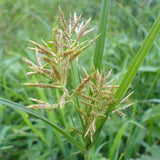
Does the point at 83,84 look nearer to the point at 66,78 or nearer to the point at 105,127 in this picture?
the point at 66,78

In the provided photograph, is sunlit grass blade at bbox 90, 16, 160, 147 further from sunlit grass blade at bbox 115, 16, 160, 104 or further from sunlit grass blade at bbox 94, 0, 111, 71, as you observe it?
sunlit grass blade at bbox 94, 0, 111, 71

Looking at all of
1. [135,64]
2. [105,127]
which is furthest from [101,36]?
[105,127]

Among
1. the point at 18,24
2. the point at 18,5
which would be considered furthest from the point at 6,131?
the point at 18,5

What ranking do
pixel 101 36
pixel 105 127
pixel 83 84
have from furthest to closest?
pixel 105 127 < pixel 101 36 < pixel 83 84

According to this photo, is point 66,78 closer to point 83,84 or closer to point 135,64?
point 83,84

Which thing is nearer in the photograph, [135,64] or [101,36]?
[135,64]

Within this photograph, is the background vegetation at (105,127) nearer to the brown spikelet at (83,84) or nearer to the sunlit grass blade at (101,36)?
the sunlit grass blade at (101,36)

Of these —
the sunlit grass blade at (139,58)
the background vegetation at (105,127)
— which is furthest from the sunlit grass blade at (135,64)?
the background vegetation at (105,127)

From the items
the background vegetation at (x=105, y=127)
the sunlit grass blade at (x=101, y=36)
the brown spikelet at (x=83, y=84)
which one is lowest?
the background vegetation at (x=105, y=127)

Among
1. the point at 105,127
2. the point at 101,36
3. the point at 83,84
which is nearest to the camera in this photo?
the point at 83,84

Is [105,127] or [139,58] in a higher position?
[139,58]

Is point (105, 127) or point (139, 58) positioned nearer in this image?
point (139, 58)
